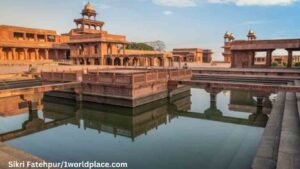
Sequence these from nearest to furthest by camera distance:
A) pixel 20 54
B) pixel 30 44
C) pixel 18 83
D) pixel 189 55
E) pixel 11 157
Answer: pixel 11 157
pixel 18 83
pixel 30 44
pixel 20 54
pixel 189 55

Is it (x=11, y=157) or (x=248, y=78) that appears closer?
(x=11, y=157)

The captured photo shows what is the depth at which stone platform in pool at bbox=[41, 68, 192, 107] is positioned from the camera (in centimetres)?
1508

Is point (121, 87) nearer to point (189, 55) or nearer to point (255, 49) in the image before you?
point (255, 49)

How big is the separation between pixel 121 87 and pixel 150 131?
4.28m

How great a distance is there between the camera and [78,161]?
8.16 metres

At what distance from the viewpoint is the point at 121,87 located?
1527cm

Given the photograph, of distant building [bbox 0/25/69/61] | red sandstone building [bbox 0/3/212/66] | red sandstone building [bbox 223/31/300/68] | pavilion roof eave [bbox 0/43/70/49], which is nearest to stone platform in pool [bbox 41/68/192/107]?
red sandstone building [bbox 223/31/300/68]

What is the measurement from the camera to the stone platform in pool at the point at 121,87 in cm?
1508

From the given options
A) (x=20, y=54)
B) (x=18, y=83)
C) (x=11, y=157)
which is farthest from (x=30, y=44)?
(x=11, y=157)

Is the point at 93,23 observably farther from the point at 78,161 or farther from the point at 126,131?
the point at 78,161

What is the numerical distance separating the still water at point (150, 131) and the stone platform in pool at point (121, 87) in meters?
0.54

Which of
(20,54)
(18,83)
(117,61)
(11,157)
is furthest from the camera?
(117,61)

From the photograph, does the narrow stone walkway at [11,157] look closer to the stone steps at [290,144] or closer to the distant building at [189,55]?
the stone steps at [290,144]

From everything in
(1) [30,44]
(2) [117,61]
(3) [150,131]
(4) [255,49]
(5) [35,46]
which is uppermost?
(1) [30,44]
